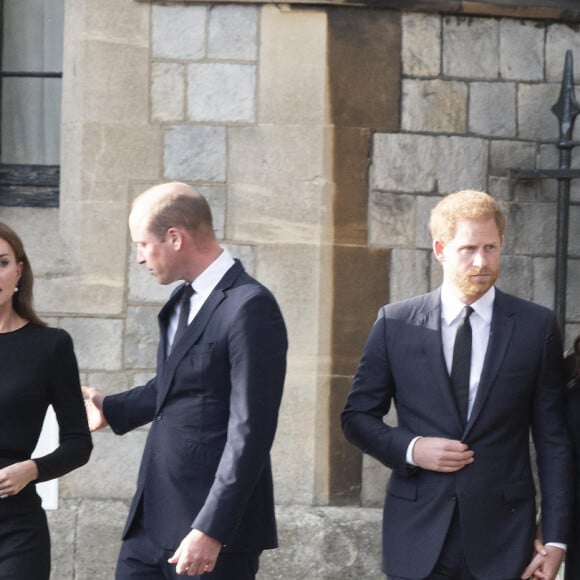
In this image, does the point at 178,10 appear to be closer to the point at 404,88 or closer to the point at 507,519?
the point at 404,88

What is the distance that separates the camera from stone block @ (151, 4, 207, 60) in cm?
654

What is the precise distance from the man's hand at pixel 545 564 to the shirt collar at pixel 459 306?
736 millimetres

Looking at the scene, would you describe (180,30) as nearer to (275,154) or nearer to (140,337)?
(275,154)

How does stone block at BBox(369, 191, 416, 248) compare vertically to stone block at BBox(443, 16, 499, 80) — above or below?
below

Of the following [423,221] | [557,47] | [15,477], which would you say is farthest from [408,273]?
[15,477]

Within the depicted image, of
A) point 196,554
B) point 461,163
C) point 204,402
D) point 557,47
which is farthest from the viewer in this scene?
point 557,47

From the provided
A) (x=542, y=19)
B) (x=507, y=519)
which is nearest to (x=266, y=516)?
(x=507, y=519)

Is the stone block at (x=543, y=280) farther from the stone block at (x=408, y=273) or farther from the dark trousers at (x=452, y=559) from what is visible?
the dark trousers at (x=452, y=559)

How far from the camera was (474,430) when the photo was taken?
3873 mm

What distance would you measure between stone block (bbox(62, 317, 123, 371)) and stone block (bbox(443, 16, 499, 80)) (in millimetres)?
2217

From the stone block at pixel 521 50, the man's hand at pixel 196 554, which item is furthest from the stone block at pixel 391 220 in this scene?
the man's hand at pixel 196 554

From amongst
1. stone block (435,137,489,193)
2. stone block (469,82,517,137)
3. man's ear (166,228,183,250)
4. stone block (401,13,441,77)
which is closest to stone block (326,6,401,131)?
stone block (401,13,441,77)

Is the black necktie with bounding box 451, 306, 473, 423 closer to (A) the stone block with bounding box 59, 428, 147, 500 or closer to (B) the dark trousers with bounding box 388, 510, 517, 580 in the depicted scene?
(B) the dark trousers with bounding box 388, 510, 517, 580

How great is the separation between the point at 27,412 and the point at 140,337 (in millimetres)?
2581
